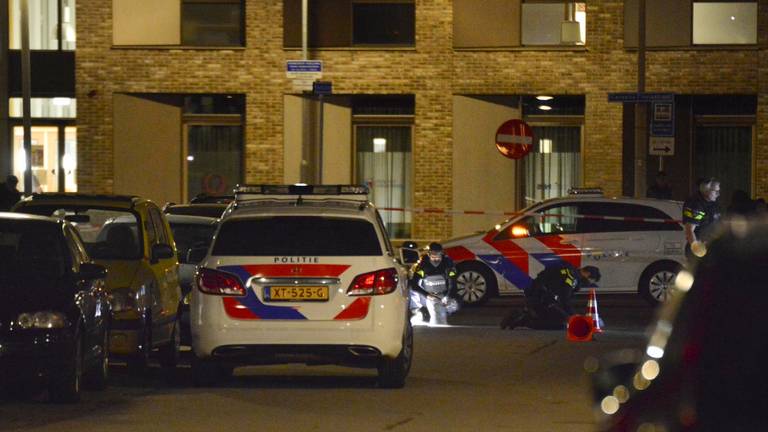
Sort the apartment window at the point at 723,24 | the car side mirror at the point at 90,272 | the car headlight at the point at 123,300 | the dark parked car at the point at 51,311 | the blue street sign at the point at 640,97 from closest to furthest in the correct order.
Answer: the dark parked car at the point at 51,311 < the car side mirror at the point at 90,272 < the car headlight at the point at 123,300 < the blue street sign at the point at 640,97 < the apartment window at the point at 723,24

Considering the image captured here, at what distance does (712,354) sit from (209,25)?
3031cm

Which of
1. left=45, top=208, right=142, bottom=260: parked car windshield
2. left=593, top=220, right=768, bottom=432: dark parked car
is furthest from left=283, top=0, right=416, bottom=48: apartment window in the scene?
A: left=593, top=220, right=768, bottom=432: dark parked car

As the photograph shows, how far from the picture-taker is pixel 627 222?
2370cm

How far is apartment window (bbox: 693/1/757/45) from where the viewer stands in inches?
1307

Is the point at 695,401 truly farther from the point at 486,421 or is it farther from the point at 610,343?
the point at 610,343

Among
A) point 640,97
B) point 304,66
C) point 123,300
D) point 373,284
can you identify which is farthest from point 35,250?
point 304,66

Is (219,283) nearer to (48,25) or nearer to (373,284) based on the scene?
(373,284)

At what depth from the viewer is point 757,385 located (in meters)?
4.04

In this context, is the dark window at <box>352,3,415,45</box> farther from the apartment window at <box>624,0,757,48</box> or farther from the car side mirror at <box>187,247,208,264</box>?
the car side mirror at <box>187,247,208,264</box>

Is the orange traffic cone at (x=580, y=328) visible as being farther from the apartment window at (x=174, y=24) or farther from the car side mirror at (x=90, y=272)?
the apartment window at (x=174, y=24)

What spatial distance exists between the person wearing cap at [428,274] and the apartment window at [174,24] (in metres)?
13.5

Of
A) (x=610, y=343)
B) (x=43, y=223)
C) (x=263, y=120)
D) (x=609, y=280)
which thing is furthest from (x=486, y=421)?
(x=263, y=120)

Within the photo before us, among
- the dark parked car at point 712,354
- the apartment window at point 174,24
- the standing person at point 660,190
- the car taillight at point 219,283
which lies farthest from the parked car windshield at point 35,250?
the apartment window at point 174,24

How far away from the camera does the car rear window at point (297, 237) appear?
12.9 m
